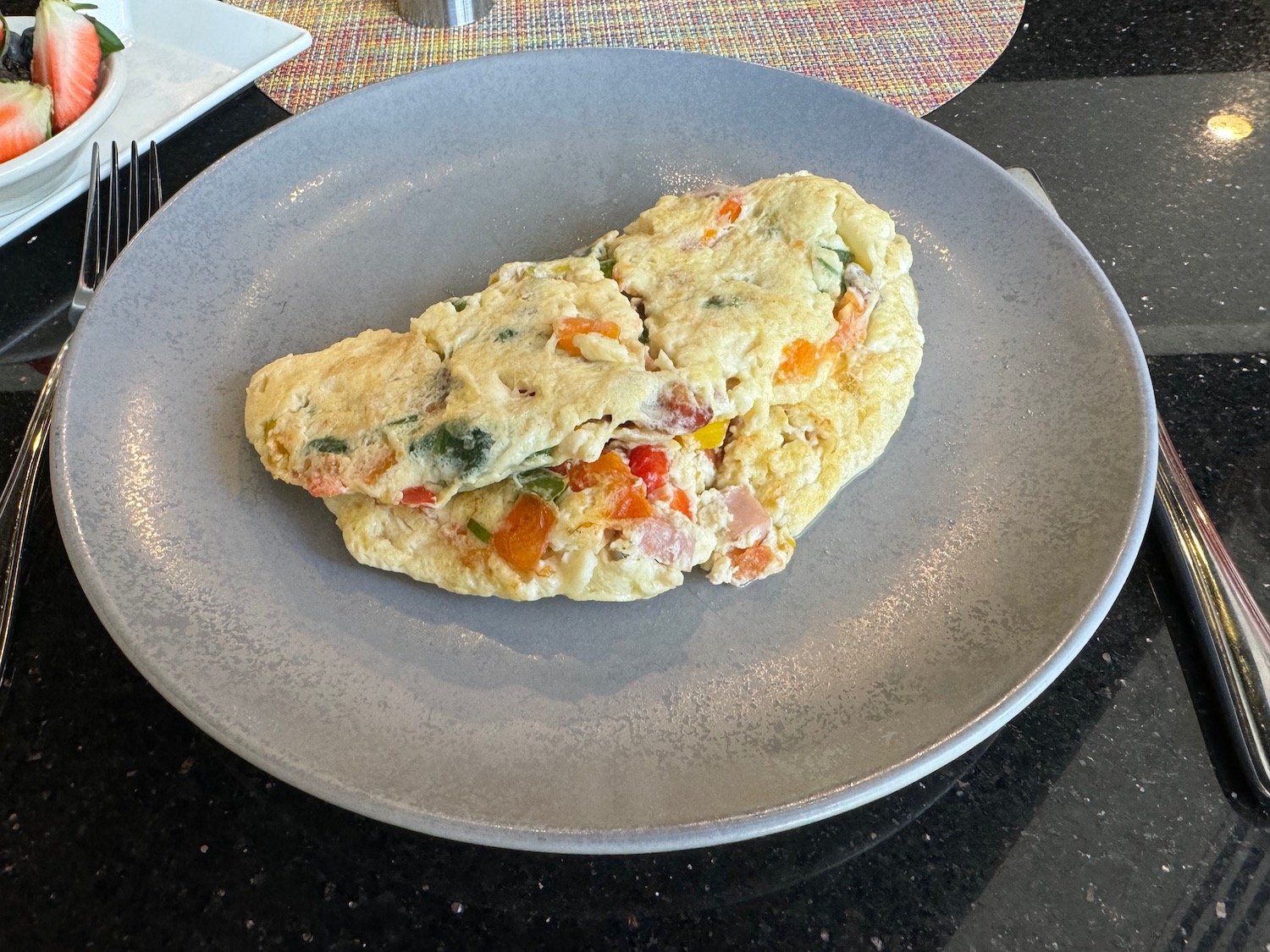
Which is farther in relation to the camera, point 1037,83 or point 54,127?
point 1037,83

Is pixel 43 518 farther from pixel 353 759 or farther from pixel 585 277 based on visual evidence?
pixel 585 277

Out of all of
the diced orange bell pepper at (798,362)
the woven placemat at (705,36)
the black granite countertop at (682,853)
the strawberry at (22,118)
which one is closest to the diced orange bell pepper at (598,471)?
the diced orange bell pepper at (798,362)

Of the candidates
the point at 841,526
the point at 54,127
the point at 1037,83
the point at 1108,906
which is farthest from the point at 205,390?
the point at 1037,83

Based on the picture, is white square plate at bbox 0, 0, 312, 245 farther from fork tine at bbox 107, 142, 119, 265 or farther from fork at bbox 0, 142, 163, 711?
fork tine at bbox 107, 142, 119, 265

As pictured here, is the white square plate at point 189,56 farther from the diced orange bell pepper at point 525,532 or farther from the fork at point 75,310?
the diced orange bell pepper at point 525,532

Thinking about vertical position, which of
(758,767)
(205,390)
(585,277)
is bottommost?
(758,767)

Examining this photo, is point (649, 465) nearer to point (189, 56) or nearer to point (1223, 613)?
point (1223, 613)
